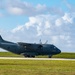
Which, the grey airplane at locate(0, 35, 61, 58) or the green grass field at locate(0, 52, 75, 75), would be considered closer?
the green grass field at locate(0, 52, 75, 75)

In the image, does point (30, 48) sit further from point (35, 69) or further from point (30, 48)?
point (35, 69)

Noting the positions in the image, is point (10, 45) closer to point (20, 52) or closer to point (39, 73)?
point (20, 52)

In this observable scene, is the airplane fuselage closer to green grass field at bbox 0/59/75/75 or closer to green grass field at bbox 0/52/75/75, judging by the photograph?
green grass field at bbox 0/52/75/75

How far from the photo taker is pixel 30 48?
77.8 meters

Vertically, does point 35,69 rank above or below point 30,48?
below

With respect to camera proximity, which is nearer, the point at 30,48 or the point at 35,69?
the point at 35,69

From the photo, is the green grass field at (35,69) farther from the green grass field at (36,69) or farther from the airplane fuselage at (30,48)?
the airplane fuselage at (30,48)

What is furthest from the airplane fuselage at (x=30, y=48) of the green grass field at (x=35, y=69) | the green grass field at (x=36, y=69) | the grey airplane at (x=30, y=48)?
the green grass field at (x=35, y=69)

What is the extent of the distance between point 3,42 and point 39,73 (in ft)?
180

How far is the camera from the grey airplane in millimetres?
75938

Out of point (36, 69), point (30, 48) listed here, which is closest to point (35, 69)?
point (36, 69)

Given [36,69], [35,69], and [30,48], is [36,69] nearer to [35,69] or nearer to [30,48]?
[35,69]

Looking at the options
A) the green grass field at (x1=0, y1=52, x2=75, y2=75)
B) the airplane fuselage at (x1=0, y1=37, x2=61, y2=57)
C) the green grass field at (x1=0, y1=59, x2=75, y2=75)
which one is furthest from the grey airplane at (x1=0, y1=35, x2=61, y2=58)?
the green grass field at (x1=0, y1=59, x2=75, y2=75)

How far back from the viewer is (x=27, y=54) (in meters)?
77.3
